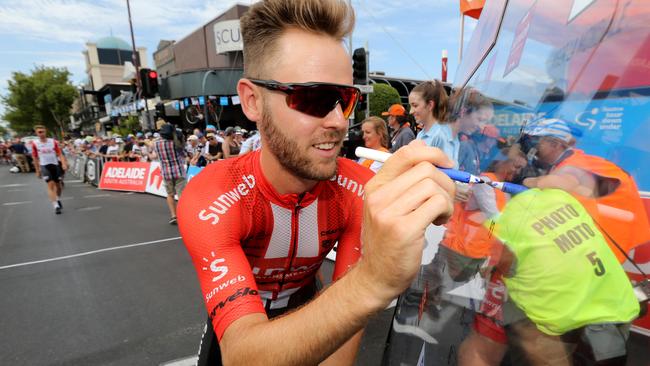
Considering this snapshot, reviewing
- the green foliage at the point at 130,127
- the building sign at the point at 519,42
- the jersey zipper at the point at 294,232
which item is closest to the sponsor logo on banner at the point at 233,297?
the jersey zipper at the point at 294,232

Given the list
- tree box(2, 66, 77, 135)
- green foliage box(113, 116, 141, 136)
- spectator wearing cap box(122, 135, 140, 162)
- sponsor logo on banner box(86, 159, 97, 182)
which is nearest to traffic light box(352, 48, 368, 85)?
spectator wearing cap box(122, 135, 140, 162)

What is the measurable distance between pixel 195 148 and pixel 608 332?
11254 mm

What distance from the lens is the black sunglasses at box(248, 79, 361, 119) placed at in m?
1.24

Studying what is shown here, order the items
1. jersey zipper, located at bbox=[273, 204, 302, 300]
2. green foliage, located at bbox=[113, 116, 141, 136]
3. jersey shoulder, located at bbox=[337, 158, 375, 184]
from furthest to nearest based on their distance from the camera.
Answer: green foliage, located at bbox=[113, 116, 141, 136] → jersey shoulder, located at bbox=[337, 158, 375, 184] → jersey zipper, located at bbox=[273, 204, 302, 300]

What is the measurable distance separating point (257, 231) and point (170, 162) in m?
6.03

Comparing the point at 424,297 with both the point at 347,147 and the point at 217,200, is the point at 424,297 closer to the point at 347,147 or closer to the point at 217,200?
the point at 217,200

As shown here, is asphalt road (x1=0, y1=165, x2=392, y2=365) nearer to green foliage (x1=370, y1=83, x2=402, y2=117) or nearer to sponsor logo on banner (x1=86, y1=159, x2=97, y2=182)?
sponsor logo on banner (x1=86, y1=159, x2=97, y2=182)

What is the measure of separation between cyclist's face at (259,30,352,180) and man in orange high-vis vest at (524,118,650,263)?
28.3 inches

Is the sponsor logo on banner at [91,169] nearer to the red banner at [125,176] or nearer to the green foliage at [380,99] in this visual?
the red banner at [125,176]

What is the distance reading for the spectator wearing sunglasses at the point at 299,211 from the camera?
0.72m

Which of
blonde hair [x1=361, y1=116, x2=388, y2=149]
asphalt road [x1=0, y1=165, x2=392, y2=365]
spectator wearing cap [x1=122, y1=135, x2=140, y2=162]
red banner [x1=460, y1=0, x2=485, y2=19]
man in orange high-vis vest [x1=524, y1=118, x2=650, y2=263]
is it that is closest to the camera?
man in orange high-vis vest [x1=524, y1=118, x2=650, y2=263]

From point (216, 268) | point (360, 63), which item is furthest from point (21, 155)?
point (216, 268)

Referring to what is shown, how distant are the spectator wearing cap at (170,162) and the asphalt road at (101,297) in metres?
0.74

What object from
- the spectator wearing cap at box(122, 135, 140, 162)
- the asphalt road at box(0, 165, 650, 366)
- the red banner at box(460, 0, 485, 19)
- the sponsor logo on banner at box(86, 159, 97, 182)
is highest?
the red banner at box(460, 0, 485, 19)
